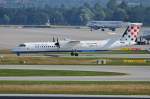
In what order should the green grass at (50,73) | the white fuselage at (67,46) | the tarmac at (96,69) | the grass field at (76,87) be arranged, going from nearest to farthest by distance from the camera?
the grass field at (76,87), the tarmac at (96,69), the green grass at (50,73), the white fuselage at (67,46)

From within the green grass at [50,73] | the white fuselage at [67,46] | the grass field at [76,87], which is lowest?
the white fuselage at [67,46]

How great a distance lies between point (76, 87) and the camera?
167ft

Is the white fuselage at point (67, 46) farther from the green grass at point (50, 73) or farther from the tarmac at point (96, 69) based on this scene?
the green grass at point (50, 73)

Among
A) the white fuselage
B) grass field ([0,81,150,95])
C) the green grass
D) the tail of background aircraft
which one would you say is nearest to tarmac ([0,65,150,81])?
the green grass

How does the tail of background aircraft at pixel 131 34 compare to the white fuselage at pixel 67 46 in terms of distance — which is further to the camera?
the tail of background aircraft at pixel 131 34

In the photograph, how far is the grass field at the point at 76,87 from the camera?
47500 millimetres

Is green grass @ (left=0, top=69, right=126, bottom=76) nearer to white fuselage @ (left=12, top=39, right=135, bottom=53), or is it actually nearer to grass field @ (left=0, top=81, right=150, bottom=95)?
grass field @ (left=0, top=81, right=150, bottom=95)

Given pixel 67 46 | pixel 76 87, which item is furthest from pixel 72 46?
pixel 76 87

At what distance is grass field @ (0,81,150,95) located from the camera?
47500 millimetres

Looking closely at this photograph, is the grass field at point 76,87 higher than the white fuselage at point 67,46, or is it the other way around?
the grass field at point 76,87

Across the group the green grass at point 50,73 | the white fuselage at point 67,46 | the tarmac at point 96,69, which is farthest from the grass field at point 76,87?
the white fuselage at point 67,46

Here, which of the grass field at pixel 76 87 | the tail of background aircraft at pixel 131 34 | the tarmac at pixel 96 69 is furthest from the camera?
the tail of background aircraft at pixel 131 34

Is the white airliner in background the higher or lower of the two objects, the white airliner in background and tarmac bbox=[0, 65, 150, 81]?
the lower

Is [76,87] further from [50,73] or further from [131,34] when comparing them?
[131,34]
